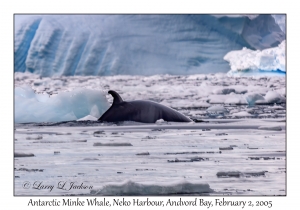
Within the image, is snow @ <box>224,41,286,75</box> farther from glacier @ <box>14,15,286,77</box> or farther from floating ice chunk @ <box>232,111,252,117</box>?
floating ice chunk @ <box>232,111,252,117</box>

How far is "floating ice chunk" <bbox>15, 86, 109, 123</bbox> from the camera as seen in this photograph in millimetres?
11398

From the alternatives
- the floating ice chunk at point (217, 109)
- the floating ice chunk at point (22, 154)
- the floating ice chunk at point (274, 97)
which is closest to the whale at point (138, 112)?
the floating ice chunk at point (217, 109)

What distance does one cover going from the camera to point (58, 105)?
1149 cm

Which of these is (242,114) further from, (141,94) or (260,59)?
(141,94)

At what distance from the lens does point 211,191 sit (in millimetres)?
10750

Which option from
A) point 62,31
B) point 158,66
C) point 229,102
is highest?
point 62,31

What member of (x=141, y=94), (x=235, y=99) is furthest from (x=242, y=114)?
(x=141, y=94)

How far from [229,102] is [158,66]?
5.48 feet

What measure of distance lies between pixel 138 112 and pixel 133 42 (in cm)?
148

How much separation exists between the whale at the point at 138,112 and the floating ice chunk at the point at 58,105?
7.3 inches

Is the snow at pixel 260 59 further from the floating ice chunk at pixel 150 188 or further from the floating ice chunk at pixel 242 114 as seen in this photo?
the floating ice chunk at pixel 150 188

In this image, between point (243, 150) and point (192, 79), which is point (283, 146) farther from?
point (192, 79)

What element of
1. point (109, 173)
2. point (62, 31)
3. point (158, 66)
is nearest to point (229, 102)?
point (158, 66)

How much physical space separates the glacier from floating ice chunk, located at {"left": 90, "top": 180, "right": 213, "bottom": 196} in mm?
2362
